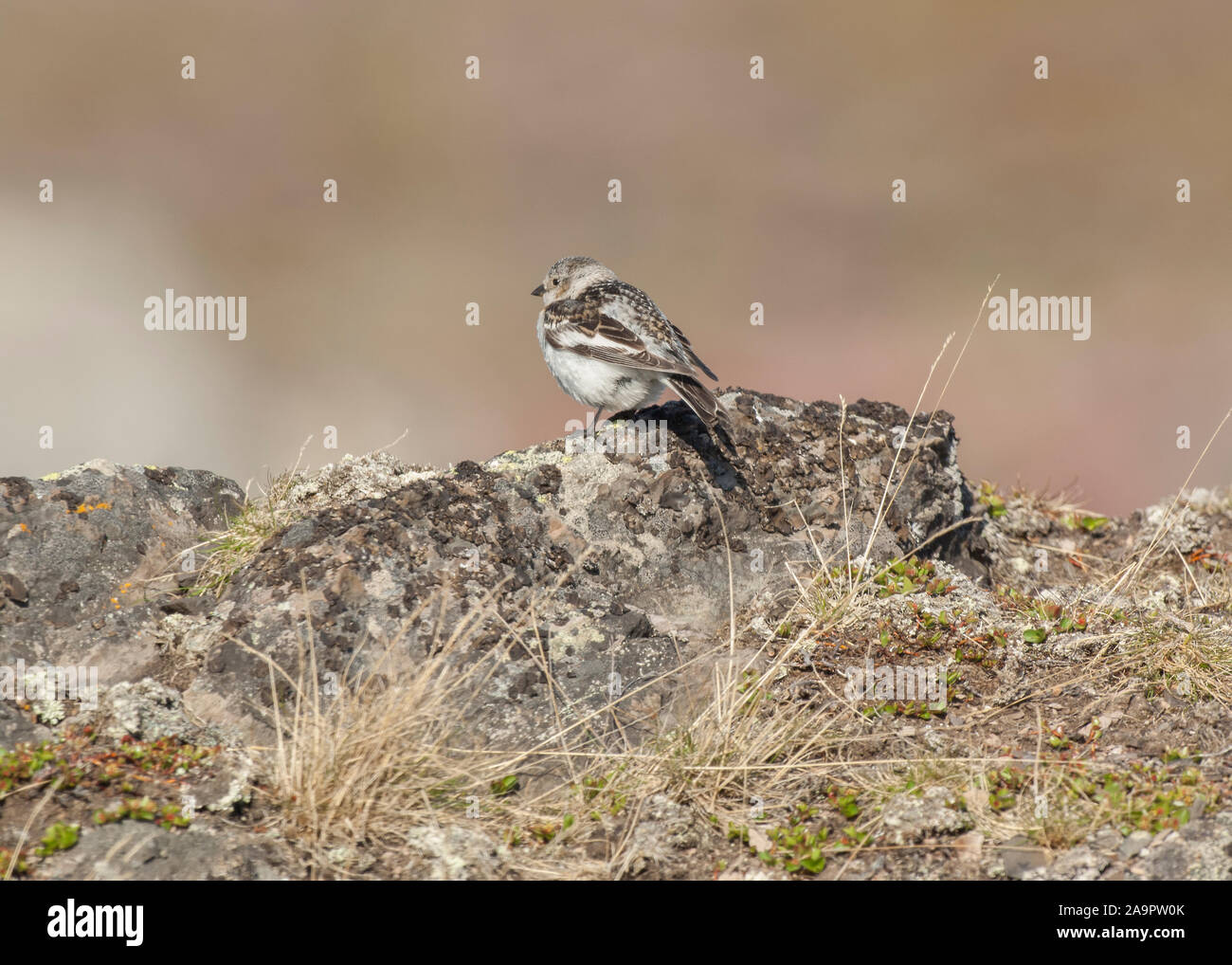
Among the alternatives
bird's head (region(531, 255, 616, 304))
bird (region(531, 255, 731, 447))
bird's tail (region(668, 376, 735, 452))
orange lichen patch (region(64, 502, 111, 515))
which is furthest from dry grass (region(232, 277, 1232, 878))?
bird's head (region(531, 255, 616, 304))

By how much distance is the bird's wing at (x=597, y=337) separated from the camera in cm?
747

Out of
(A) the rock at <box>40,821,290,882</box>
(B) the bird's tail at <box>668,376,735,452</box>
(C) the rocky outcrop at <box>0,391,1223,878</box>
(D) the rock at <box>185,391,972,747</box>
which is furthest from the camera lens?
(B) the bird's tail at <box>668,376,735,452</box>

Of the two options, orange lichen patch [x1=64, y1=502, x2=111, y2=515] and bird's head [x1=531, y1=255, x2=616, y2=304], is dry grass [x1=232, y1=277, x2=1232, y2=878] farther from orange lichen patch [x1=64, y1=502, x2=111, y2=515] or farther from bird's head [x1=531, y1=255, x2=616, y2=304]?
bird's head [x1=531, y1=255, x2=616, y2=304]

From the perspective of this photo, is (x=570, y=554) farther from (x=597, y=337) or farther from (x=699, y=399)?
(x=597, y=337)

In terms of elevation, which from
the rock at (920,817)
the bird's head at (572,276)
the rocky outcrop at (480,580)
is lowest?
the rock at (920,817)

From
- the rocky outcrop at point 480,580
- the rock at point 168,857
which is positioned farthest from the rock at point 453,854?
the rock at point 168,857

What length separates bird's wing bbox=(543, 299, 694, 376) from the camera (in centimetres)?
747

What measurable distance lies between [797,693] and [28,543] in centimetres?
481

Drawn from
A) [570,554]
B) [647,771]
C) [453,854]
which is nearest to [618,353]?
[570,554]

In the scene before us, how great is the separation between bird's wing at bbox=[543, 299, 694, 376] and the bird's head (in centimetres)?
56

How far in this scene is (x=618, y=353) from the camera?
25.0 feet

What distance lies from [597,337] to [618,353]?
315 millimetres

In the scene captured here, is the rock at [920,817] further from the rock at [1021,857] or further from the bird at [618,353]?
the bird at [618,353]

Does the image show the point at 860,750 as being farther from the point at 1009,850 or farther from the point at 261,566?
the point at 261,566
